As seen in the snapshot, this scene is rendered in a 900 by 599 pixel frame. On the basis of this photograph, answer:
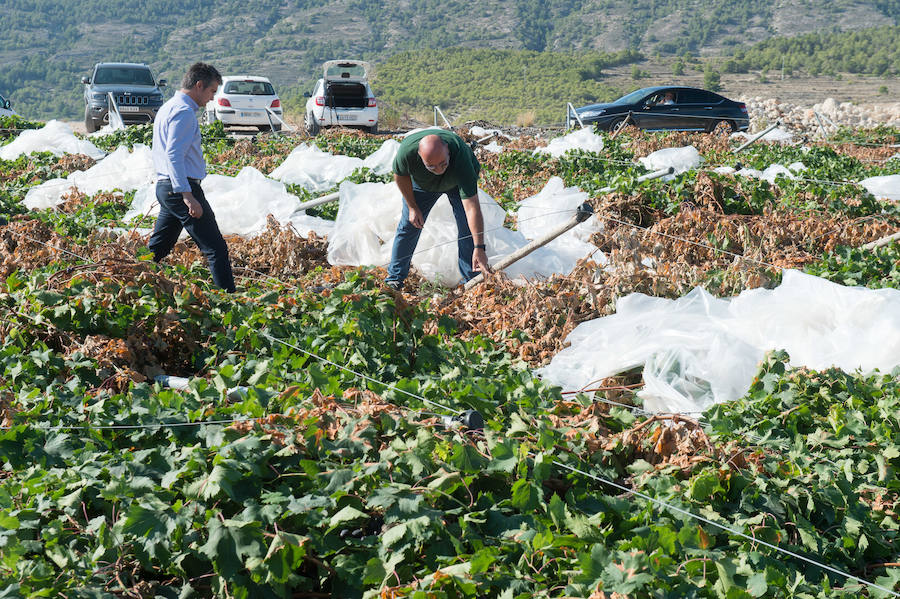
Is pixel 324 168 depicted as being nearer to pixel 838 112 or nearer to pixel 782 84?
pixel 838 112

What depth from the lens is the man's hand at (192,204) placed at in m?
5.32

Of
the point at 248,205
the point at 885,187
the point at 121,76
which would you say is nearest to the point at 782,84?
the point at 121,76

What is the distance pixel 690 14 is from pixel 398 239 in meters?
84.0

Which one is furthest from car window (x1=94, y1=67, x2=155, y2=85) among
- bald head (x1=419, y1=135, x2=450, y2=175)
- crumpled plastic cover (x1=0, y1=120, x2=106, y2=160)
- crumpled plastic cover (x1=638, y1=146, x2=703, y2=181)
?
bald head (x1=419, y1=135, x2=450, y2=175)

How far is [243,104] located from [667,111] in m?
10.4

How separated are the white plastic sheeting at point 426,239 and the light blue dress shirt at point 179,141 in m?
1.68

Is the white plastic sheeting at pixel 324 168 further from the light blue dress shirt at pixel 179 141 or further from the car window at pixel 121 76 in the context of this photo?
the car window at pixel 121 76

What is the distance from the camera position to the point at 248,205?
7734 mm

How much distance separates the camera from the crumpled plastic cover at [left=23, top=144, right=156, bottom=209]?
30.7ft

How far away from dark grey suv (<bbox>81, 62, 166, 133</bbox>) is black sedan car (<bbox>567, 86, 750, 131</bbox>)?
33.5ft

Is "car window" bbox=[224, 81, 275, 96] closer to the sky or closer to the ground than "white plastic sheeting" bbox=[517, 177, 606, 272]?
closer to the sky

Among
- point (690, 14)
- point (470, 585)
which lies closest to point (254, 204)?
point (470, 585)

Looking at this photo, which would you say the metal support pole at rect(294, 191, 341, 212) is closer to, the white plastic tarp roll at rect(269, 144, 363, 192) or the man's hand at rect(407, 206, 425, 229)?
the white plastic tarp roll at rect(269, 144, 363, 192)

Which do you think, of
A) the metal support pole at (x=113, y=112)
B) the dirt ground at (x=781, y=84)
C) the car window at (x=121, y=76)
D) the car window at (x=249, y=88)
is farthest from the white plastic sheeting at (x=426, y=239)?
the dirt ground at (x=781, y=84)
